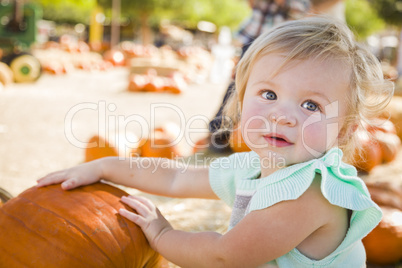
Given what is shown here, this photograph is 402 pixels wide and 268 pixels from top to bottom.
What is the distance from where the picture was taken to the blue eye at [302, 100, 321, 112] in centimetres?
152

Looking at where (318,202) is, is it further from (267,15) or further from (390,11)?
(390,11)

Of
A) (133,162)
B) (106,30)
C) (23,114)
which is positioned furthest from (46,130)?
(106,30)

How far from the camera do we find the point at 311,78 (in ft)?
4.96

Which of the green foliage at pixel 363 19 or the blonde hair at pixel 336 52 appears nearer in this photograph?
the blonde hair at pixel 336 52

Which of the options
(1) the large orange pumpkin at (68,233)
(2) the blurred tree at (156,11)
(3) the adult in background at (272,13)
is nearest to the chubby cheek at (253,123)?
(1) the large orange pumpkin at (68,233)

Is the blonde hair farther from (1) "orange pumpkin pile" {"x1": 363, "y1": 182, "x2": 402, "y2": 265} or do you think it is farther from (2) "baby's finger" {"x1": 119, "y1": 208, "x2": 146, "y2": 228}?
(1) "orange pumpkin pile" {"x1": 363, "y1": 182, "x2": 402, "y2": 265}

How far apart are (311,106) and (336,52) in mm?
230

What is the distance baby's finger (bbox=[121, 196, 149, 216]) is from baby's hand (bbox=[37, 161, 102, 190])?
20cm

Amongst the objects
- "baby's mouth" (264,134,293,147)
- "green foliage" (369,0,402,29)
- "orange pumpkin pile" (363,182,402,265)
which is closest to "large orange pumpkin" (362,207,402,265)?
"orange pumpkin pile" (363,182,402,265)

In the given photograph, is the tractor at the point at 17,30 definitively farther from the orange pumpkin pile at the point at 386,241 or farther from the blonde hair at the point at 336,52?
the blonde hair at the point at 336,52

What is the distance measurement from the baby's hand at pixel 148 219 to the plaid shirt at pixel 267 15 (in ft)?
8.31

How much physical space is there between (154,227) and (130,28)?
40668 millimetres

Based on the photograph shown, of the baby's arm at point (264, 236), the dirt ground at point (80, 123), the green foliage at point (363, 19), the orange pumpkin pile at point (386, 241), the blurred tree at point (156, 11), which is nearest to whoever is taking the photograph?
the baby's arm at point (264, 236)

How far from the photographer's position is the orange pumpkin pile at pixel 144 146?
152 inches
